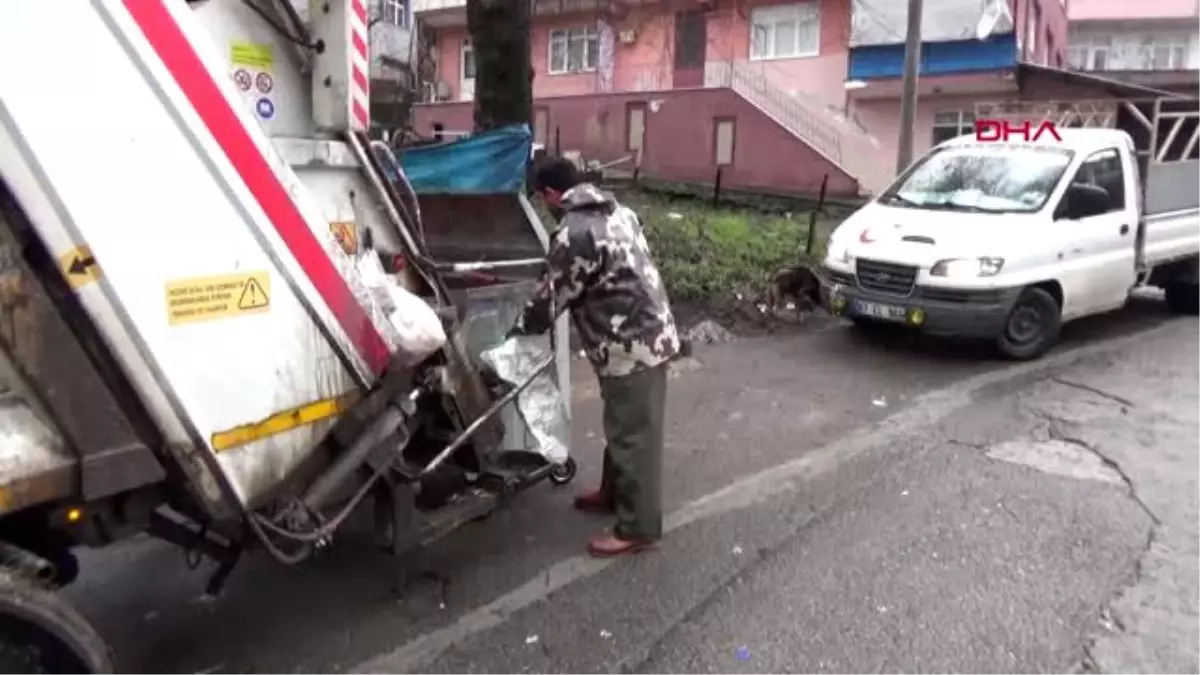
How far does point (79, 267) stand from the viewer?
7.95ft

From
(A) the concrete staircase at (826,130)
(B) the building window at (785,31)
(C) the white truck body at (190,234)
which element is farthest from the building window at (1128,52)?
(C) the white truck body at (190,234)

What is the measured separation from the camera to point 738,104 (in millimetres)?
22719

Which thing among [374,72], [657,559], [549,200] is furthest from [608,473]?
[374,72]

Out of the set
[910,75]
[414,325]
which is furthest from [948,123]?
[414,325]

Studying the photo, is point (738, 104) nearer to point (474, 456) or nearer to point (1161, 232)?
point (1161, 232)

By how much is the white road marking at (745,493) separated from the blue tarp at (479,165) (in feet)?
6.30

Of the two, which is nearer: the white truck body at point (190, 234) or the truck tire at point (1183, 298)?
the white truck body at point (190, 234)

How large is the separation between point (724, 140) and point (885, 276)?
15503 mm

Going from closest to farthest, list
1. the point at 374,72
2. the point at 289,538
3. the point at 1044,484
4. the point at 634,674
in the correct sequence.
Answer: the point at 289,538
the point at 634,674
the point at 1044,484
the point at 374,72

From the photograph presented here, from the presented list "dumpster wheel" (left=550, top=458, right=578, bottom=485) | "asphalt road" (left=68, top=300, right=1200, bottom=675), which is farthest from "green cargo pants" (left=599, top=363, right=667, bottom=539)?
"dumpster wheel" (left=550, top=458, right=578, bottom=485)

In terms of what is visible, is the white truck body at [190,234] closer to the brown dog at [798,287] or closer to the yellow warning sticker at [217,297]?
the yellow warning sticker at [217,297]

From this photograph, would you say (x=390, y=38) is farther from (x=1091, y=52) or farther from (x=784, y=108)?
(x=1091, y=52)

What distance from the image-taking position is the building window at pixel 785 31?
25297 mm

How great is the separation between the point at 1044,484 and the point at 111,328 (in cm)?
452
